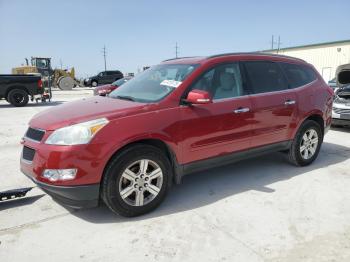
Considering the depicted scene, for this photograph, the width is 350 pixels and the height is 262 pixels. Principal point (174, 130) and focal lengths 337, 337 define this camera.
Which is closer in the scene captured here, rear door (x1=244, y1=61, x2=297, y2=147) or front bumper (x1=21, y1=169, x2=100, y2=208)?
front bumper (x1=21, y1=169, x2=100, y2=208)

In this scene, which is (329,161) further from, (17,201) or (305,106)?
(17,201)

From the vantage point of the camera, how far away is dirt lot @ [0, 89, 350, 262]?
295cm

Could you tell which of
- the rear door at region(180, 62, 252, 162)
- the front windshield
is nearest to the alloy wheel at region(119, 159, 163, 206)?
the rear door at region(180, 62, 252, 162)

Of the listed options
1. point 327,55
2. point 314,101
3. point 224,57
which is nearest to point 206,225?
point 224,57

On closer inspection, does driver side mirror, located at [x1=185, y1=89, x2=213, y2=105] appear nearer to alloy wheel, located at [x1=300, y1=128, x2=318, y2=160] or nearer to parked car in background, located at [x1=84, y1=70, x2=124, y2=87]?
alloy wheel, located at [x1=300, y1=128, x2=318, y2=160]

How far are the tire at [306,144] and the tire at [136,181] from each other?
2395 mm

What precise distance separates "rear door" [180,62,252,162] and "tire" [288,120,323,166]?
1.13 metres

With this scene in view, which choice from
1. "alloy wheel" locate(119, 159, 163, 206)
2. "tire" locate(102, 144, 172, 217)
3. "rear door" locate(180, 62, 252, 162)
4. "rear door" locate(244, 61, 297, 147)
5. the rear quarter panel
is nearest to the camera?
"tire" locate(102, 144, 172, 217)

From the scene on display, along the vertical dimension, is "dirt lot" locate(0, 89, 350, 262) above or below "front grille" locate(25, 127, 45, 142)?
below

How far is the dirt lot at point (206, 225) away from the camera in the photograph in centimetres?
295

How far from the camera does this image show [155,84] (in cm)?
422

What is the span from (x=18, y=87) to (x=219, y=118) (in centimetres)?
1385

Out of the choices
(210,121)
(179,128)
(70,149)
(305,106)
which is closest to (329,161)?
(305,106)

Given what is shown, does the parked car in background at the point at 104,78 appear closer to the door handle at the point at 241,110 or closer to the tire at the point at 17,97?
the tire at the point at 17,97
